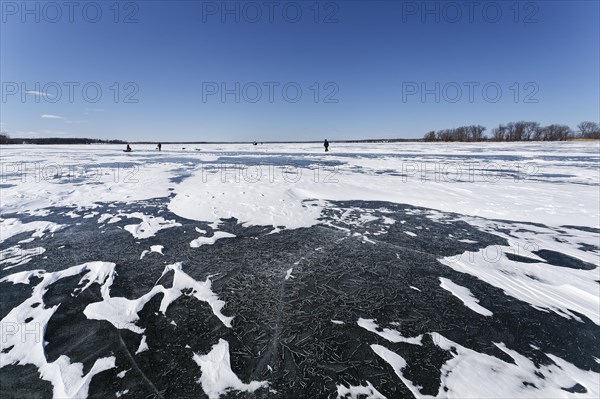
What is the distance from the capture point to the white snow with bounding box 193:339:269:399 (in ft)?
8.04

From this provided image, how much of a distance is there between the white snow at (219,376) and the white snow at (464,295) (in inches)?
114

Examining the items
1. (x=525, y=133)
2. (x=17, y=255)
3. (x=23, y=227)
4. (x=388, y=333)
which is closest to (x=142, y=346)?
(x=388, y=333)

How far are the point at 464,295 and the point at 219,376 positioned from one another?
3.42 metres

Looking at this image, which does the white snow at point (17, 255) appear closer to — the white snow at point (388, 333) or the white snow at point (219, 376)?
the white snow at point (219, 376)

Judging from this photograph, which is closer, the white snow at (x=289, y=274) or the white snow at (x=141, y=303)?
the white snow at (x=141, y=303)

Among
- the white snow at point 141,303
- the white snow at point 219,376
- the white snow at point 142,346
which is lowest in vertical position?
the white snow at point 219,376

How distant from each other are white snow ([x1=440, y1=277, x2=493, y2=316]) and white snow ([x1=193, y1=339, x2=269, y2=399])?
9.48 ft

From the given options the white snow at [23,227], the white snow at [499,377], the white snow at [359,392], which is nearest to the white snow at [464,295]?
the white snow at [499,377]

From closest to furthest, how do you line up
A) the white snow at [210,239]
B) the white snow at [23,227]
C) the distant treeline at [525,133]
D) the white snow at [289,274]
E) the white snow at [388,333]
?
the white snow at [388,333]
the white snow at [289,274]
the white snow at [210,239]
the white snow at [23,227]
the distant treeline at [525,133]

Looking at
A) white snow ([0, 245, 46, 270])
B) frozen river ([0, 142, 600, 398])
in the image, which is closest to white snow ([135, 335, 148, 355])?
frozen river ([0, 142, 600, 398])

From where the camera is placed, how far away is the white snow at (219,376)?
2449 mm

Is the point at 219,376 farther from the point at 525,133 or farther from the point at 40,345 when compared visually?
the point at 525,133

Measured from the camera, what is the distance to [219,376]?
2598mm

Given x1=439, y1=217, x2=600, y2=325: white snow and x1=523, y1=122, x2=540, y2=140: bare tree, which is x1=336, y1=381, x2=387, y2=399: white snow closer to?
x1=439, y1=217, x2=600, y2=325: white snow
